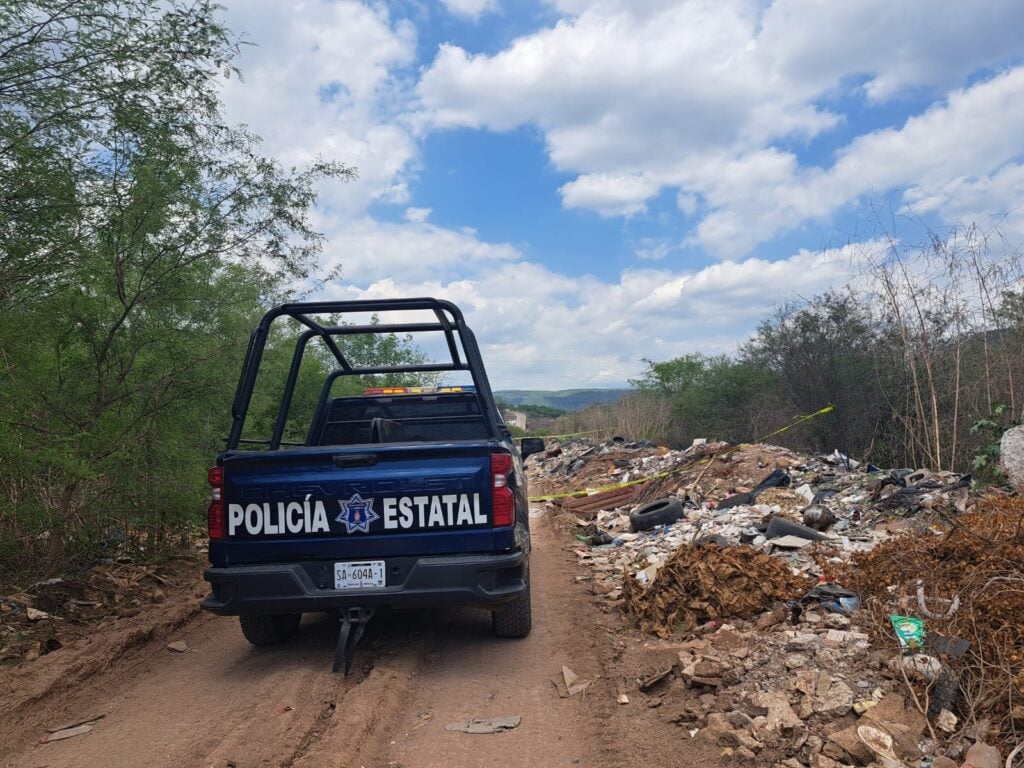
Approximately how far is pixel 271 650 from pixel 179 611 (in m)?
1.80

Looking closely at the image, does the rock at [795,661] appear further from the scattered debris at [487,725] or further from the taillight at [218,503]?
the taillight at [218,503]

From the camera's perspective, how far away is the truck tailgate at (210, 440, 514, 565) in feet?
16.3

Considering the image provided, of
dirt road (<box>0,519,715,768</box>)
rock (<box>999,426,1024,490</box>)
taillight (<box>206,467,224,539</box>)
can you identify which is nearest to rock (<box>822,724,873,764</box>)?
dirt road (<box>0,519,715,768</box>)

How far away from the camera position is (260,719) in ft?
14.1

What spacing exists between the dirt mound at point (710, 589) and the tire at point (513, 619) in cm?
99

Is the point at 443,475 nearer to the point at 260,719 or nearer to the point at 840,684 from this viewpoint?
the point at 260,719

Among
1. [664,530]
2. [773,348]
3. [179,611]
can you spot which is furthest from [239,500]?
[773,348]

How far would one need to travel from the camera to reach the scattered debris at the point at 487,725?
4203 mm

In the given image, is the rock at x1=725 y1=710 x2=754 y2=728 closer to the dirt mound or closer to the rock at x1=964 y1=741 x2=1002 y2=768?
the rock at x1=964 y1=741 x2=1002 y2=768

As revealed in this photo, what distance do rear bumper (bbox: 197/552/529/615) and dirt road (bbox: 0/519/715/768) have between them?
0.50 meters

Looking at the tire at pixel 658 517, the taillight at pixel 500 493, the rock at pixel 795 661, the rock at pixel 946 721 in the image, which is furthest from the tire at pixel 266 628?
the tire at pixel 658 517

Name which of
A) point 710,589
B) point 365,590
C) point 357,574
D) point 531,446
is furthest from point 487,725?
point 531,446

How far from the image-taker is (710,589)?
19.6 feet

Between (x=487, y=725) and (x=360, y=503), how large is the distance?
1603 millimetres
